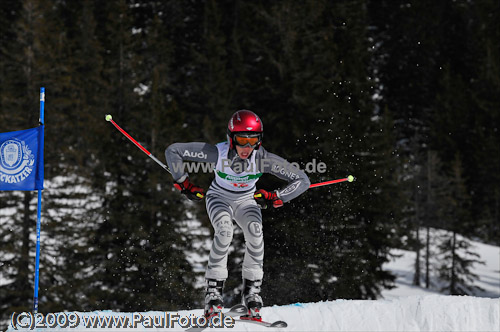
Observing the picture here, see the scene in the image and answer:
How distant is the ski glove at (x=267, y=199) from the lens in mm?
7066

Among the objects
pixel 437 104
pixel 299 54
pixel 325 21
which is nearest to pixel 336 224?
pixel 299 54

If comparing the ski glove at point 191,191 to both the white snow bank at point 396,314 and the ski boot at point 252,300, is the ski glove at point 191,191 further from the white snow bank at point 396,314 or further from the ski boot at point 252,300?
the white snow bank at point 396,314

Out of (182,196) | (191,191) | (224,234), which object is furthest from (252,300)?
(182,196)

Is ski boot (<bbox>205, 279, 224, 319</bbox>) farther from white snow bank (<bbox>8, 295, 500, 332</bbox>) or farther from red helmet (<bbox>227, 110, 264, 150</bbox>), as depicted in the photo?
red helmet (<bbox>227, 110, 264, 150</bbox>)

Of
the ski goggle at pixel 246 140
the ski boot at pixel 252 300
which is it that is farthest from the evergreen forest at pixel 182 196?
the ski goggle at pixel 246 140

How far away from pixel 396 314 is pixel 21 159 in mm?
6969

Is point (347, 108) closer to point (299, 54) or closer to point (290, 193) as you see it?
point (299, 54)

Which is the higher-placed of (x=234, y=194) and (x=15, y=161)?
(x=15, y=161)

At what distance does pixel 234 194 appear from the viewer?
23.9 ft

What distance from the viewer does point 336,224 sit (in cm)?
1992

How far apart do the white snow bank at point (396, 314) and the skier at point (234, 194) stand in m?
1.75

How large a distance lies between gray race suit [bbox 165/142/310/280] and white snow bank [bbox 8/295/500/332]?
1924 mm

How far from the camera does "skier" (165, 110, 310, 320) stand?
276 inches

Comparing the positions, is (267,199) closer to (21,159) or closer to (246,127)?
(246,127)
